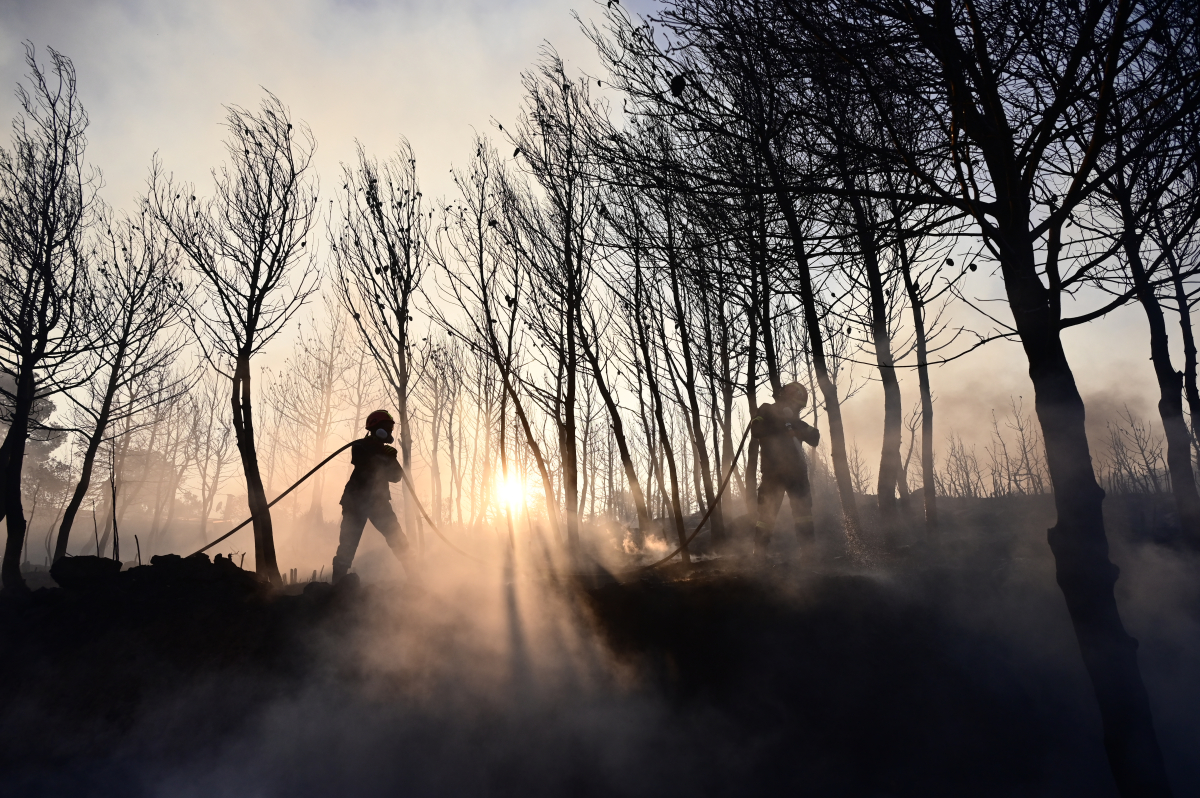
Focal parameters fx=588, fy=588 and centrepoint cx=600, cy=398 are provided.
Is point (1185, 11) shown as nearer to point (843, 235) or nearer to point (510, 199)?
point (843, 235)

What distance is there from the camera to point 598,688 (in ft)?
13.3

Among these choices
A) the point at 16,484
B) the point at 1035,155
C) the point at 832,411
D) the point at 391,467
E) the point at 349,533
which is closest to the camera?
the point at 1035,155

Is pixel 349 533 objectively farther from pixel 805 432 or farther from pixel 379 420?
pixel 805 432

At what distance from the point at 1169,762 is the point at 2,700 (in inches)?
295

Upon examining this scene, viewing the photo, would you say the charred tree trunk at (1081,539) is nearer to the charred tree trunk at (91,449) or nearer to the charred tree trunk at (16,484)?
the charred tree trunk at (16,484)

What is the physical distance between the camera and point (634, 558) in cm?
916

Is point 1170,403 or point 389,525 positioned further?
point 1170,403

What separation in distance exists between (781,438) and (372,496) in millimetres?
4132

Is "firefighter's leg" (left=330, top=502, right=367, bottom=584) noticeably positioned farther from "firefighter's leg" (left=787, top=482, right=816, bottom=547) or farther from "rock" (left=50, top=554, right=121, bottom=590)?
"firefighter's leg" (left=787, top=482, right=816, bottom=547)

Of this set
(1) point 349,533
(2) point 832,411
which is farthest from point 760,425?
(1) point 349,533

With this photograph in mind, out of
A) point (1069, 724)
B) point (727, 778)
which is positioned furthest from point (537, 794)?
point (1069, 724)

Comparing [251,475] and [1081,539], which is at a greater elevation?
[251,475]

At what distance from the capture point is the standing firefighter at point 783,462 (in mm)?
5816

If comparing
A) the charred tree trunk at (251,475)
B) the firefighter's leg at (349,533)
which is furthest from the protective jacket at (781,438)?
the charred tree trunk at (251,475)
